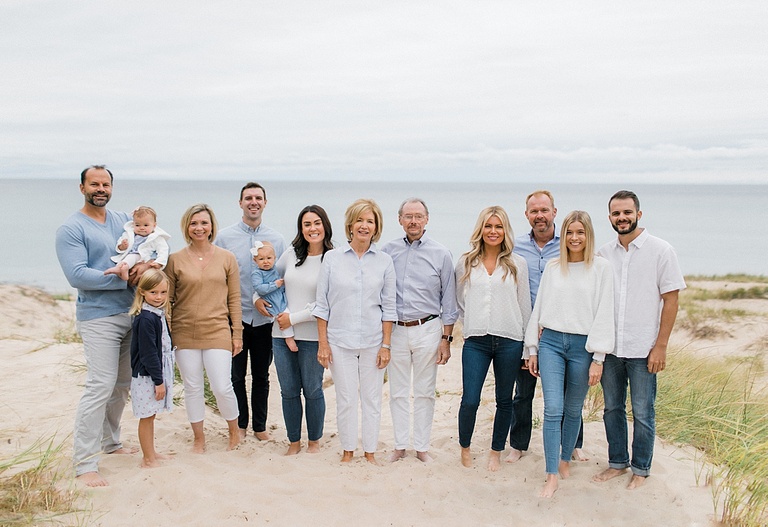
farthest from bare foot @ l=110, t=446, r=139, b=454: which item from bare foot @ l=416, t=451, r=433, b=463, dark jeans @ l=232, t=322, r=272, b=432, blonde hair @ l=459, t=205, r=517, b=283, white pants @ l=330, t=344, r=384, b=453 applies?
blonde hair @ l=459, t=205, r=517, b=283

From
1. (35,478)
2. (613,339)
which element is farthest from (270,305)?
(613,339)

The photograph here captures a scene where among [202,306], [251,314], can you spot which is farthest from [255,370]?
[202,306]

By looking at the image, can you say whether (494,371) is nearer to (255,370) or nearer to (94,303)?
(255,370)

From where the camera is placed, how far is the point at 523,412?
5047mm

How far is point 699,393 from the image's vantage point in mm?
6016

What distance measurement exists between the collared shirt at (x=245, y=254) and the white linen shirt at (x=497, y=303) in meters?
1.77

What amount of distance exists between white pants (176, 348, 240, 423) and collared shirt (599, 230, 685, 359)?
2988mm

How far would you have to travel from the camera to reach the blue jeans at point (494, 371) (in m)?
4.65

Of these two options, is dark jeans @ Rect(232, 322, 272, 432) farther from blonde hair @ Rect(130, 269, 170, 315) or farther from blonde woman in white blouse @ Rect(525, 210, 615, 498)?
blonde woman in white blouse @ Rect(525, 210, 615, 498)

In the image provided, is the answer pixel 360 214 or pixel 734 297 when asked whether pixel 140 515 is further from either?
pixel 734 297

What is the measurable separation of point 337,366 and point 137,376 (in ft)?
4.89

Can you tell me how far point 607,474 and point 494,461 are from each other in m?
0.86

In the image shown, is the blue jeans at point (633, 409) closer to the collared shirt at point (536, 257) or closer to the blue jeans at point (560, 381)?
the blue jeans at point (560, 381)

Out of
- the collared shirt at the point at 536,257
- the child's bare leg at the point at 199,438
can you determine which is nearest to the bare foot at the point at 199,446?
the child's bare leg at the point at 199,438
